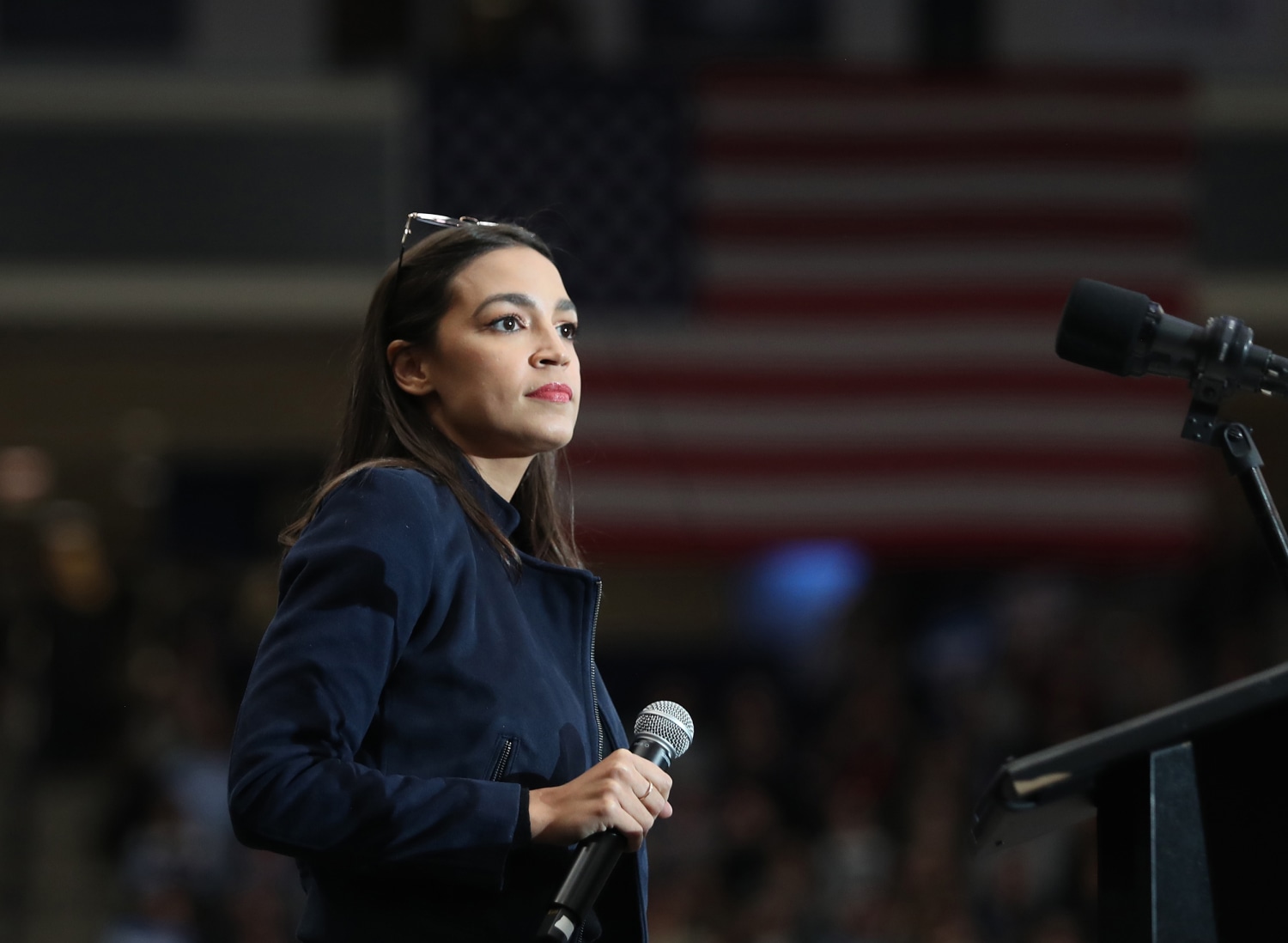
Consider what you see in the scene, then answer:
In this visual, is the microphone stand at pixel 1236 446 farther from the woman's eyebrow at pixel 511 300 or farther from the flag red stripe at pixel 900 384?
the flag red stripe at pixel 900 384

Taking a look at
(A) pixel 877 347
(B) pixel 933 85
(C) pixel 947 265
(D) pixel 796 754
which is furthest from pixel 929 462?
(D) pixel 796 754

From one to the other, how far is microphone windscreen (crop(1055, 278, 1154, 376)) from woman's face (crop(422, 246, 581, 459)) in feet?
1.53

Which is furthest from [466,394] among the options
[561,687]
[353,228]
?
[353,228]

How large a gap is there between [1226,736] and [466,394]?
0.75 metres

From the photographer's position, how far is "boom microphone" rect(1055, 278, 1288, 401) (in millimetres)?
1432

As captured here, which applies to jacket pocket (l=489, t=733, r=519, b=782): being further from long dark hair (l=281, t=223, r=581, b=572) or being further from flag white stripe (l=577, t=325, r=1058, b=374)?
flag white stripe (l=577, t=325, r=1058, b=374)

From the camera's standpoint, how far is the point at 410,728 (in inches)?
56.0

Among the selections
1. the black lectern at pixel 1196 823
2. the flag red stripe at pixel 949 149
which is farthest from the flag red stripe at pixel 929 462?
the black lectern at pixel 1196 823

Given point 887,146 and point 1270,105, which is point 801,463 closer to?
point 887,146

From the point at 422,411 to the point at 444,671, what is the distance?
1.11ft

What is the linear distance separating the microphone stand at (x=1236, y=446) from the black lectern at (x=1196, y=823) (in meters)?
0.20

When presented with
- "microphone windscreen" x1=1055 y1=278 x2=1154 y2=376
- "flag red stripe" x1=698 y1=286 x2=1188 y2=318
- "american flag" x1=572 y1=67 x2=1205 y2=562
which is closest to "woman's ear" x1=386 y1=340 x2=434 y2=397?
"microphone windscreen" x1=1055 y1=278 x2=1154 y2=376

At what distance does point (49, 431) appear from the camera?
32.2 ft

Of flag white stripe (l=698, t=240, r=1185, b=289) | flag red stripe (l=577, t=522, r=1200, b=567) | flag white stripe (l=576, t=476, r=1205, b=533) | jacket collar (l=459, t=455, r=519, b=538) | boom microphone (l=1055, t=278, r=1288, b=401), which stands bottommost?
flag red stripe (l=577, t=522, r=1200, b=567)
